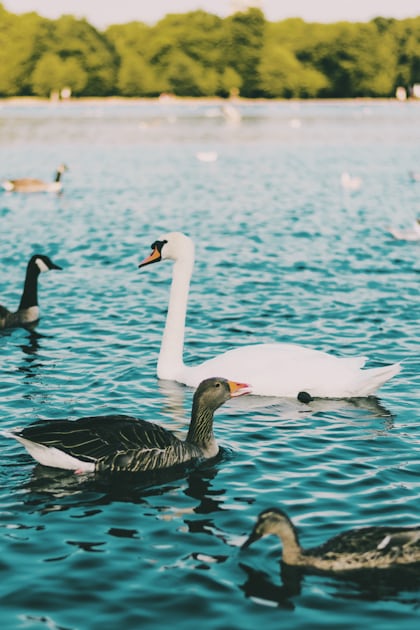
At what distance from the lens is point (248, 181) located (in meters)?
43.0

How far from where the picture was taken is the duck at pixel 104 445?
30.0 feet

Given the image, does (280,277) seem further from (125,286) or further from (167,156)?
(167,156)

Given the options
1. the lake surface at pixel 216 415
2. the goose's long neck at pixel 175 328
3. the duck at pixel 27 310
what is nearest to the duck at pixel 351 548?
the lake surface at pixel 216 415

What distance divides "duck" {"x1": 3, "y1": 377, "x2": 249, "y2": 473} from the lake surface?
0.59ft

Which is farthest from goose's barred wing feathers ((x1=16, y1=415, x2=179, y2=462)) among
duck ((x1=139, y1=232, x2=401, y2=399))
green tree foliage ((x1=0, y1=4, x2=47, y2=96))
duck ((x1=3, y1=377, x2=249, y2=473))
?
green tree foliage ((x1=0, y1=4, x2=47, y2=96))

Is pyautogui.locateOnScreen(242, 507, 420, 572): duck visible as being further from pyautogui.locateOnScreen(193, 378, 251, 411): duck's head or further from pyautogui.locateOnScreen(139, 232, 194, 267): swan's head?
pyautogui.locateOnScreen(139, 232, 194, 267): swan's head

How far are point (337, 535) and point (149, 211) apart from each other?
25658 mm

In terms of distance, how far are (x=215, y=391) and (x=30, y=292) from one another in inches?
298

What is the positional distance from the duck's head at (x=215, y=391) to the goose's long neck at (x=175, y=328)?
2701mm

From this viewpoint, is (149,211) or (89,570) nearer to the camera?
(89,570)

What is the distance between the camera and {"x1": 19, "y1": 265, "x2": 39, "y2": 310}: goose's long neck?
16.9 metres

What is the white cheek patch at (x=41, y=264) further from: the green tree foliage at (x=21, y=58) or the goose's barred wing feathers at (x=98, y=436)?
the green tree foliage at (x=21, y=58)

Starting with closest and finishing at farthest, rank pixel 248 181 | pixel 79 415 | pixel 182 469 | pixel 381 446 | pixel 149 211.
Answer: pixel 182 469, pixel 381 446, pixel 79 415, pixel 149 211, pixel 248 181

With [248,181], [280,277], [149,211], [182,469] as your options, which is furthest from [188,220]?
[182,469]
